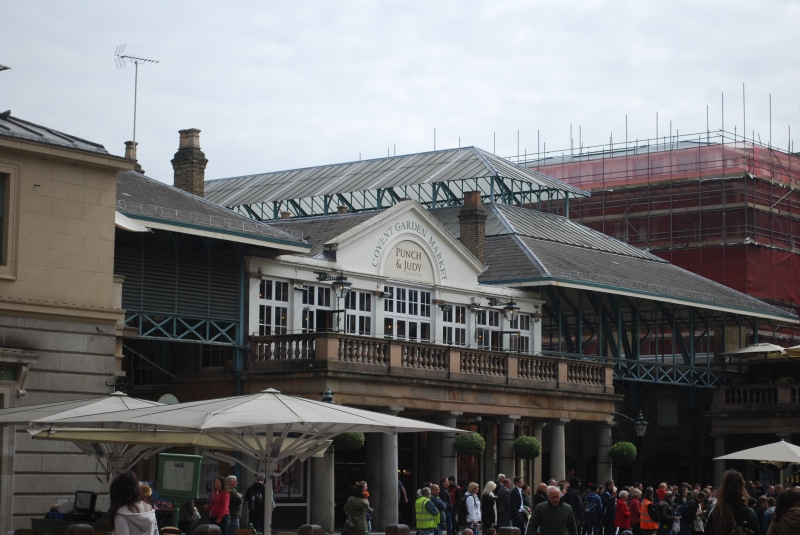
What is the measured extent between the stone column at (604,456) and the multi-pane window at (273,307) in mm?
11533

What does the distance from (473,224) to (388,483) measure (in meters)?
11.5

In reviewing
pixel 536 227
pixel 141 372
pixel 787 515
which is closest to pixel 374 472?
pixel 141 372

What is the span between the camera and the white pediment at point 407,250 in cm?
3841

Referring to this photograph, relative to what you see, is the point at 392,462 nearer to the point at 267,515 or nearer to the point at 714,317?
the point at 267,515

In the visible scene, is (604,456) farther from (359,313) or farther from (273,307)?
(273,307)

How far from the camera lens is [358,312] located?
38.6 metres

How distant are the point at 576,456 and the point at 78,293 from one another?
99.6ft

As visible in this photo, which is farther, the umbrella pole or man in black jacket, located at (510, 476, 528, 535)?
man in black jacket, located at (510, 476, 528, 535)

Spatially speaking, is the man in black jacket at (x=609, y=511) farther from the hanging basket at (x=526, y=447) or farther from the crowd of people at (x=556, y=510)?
the hanging basket at (x=526, y=447)

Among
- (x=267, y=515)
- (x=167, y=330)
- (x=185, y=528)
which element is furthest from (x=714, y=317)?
(x=267, y=515)

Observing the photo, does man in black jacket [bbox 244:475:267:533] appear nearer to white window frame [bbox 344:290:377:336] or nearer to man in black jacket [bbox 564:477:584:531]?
man in black jacket [bbox 564:477:584:531]

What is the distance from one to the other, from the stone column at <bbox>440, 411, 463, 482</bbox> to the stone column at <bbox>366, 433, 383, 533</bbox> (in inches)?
80.7

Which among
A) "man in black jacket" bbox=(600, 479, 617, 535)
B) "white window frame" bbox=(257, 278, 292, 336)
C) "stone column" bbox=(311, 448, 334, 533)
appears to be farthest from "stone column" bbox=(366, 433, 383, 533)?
"man in black jacket" bbox=(600, 479, 617, 535)

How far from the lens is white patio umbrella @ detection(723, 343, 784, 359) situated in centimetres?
4881
